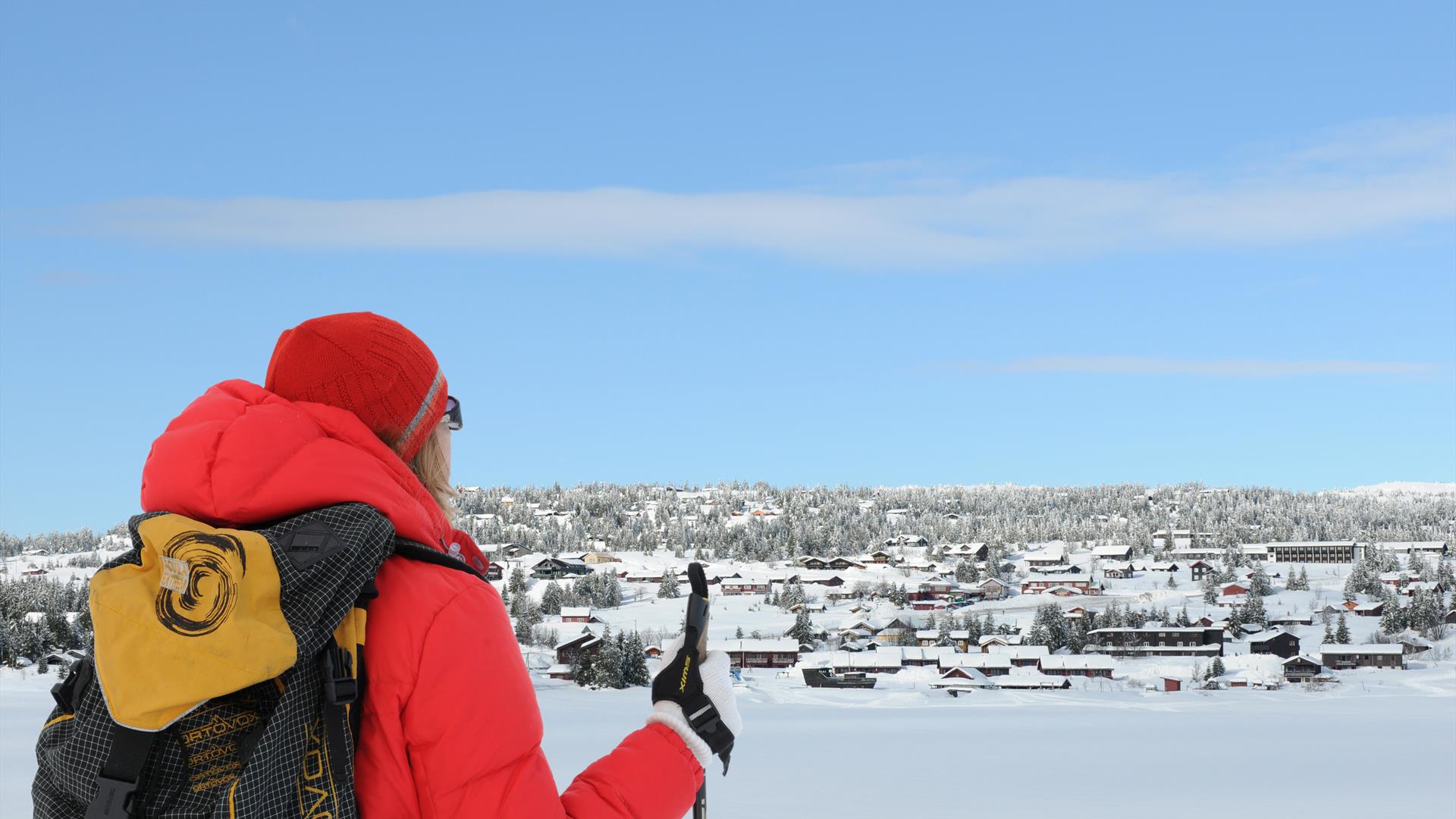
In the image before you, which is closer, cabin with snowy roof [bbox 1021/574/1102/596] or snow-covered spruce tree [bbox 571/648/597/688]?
snow-covered spruce tree [bbox 571/648/597/688]

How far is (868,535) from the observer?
3883 inches

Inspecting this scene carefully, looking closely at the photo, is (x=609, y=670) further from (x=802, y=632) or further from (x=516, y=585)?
(x=516, y=585)

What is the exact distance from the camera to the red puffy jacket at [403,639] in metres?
1.32

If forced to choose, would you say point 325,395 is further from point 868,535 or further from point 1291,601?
point 868,535

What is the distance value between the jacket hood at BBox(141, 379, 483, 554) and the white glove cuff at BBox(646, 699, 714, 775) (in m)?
0.40

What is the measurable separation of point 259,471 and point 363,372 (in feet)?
0.66

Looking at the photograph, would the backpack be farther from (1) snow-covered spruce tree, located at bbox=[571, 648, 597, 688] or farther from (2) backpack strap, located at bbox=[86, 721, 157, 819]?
(1) snow-covered spruce tree, located at bbox=[571, 648, 597, 688]

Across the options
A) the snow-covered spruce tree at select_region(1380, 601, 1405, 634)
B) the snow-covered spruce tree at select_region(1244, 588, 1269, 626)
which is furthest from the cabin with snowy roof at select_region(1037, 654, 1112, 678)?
the snow-covered spruce tree at select_region(1380, 601, 1405, 634)

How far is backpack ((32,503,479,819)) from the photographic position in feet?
4.09

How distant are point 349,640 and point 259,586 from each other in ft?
0.36

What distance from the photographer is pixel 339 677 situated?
130 centimetres

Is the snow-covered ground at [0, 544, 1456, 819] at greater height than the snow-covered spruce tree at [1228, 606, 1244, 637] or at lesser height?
greater

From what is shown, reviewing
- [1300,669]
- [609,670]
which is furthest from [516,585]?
[1300,669]

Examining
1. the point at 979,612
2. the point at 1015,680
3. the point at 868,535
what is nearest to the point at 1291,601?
the point at 979,612
